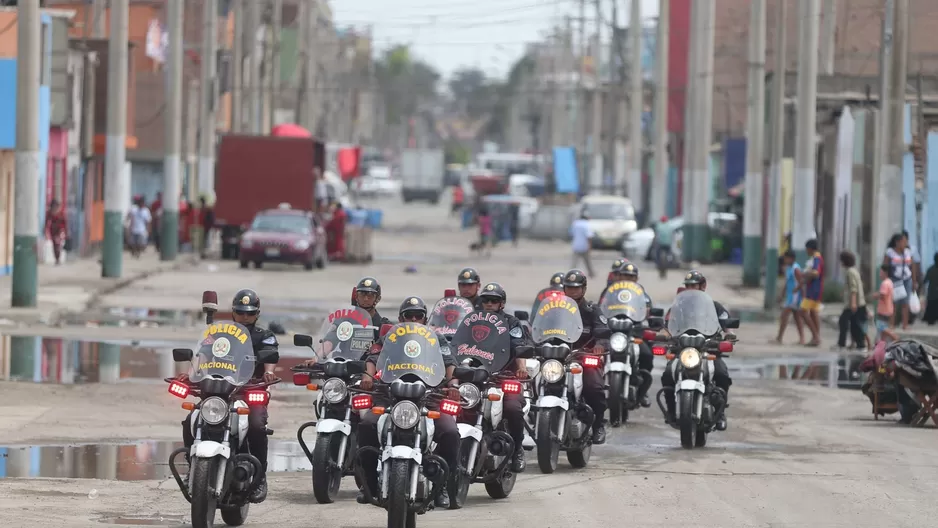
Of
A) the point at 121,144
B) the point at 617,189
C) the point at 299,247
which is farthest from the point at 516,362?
the point at 617,189

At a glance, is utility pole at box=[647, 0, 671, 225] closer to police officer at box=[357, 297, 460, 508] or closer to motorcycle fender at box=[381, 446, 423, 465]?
police officer at box=[357, 297, 460, 508]

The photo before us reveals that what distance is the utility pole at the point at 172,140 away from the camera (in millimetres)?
43469

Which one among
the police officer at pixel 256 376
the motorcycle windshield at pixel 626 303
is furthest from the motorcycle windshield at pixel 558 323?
the police officer at pixel 256 376

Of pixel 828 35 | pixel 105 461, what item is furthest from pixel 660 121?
pixel 105 461

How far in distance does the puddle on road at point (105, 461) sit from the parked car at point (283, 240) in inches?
1153

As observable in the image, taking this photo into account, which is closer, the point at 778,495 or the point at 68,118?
the point at 778,495

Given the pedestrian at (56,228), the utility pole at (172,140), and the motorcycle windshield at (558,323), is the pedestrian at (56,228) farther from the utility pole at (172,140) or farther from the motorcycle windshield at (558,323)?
the motorcycle windshield at (558,323)

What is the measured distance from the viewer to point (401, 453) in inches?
434

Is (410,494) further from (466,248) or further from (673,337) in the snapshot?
(466,248)

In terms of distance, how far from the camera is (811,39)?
115 feet

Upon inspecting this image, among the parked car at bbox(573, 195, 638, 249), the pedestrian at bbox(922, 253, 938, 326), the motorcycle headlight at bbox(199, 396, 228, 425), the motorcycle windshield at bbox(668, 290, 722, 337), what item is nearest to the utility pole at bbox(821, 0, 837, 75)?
the pedestrian at bbox(922, 253, 938, 326)

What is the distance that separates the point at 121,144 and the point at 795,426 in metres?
22.2

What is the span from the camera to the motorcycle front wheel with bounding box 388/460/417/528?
36.0 feet

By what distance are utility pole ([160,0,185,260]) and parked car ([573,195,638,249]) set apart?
1847 cm
